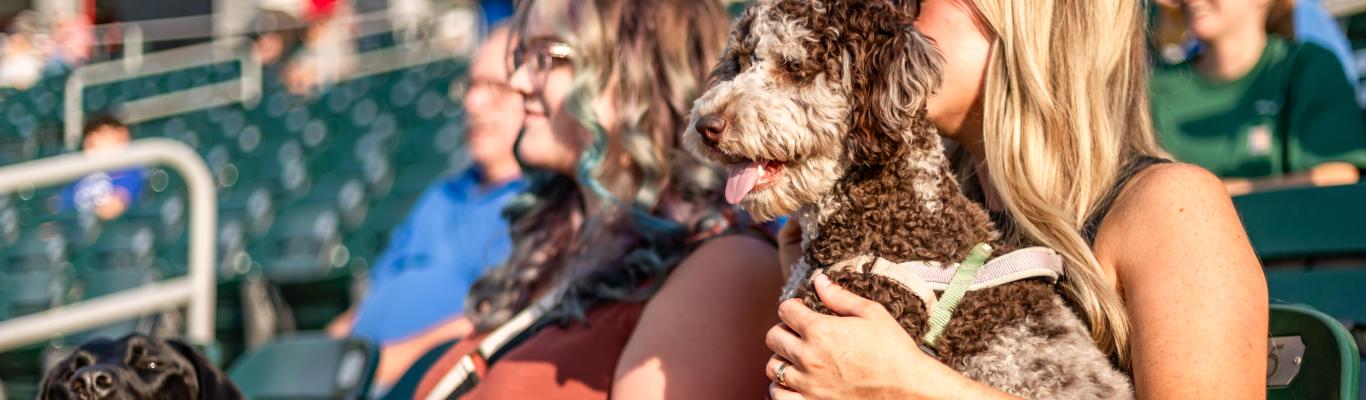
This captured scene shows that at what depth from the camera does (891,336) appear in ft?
5.57

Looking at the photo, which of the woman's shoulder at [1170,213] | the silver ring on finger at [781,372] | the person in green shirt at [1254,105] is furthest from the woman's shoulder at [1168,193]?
the person in green shirt at [1254,105]

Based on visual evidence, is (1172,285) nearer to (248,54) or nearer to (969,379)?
(969,379)

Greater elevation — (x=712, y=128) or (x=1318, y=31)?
(x=1318, y=31)

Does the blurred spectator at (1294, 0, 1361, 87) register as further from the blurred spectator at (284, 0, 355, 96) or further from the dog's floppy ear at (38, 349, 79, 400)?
the blurred spectator at (284, 0, 355, 96)

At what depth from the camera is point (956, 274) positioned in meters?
1.72

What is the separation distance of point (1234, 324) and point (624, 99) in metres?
1.40

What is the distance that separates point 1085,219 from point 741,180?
0.54 meters

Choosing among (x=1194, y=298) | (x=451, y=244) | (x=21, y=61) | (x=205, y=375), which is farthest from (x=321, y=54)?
(x=1194, y=298)

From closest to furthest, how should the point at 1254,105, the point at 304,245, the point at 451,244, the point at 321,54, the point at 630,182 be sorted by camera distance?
the point at 630,182
the point at 1254,105
the point at 451,244
the point at 304,245
the point at 321,54

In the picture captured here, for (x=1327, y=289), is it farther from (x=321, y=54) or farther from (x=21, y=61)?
(x=21, y=61)

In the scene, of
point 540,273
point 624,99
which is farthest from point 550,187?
point 624,99

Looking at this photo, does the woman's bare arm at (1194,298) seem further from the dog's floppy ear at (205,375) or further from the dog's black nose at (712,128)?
the dog's floppy ear at (205,375)

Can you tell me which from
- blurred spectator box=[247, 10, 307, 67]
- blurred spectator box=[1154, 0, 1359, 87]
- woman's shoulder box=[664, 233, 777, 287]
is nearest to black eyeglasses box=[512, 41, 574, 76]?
woman's shoulder box=[664, 233, 777, 287]

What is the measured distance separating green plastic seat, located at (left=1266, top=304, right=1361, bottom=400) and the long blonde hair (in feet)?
1.11
